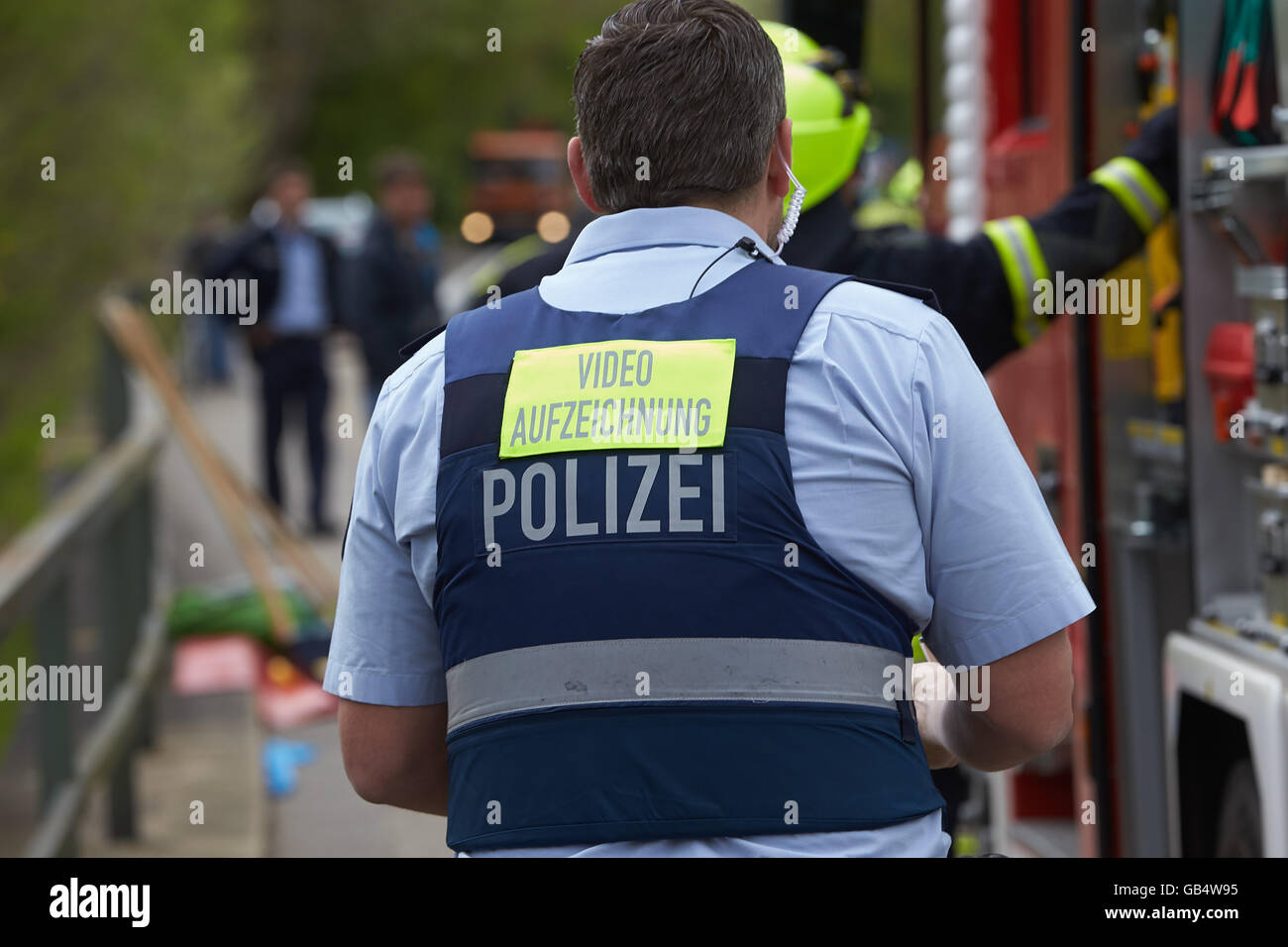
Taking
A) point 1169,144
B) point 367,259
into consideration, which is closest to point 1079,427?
point 1169,144

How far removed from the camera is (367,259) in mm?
10812

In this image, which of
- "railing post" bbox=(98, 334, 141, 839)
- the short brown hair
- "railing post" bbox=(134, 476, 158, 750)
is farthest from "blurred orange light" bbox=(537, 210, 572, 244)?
the short brown hair

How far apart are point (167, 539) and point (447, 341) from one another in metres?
10.3

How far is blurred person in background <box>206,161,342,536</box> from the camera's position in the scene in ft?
37.8

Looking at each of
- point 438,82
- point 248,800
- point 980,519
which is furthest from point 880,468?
point 438,82

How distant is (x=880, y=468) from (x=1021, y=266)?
157 centimetres

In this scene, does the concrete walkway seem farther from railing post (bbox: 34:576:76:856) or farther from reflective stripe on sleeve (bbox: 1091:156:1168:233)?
reflective stripe on sleeve (bbox: 1091:156:1168:233)

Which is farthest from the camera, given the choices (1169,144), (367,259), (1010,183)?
(367,259)

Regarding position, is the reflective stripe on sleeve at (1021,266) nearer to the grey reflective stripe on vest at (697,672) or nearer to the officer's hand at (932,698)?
the officer's hand at (932,698)

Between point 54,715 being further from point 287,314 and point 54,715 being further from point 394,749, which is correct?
point 287,314

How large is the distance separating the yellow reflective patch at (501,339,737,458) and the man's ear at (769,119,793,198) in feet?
0.81

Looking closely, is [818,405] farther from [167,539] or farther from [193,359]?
[193,359]

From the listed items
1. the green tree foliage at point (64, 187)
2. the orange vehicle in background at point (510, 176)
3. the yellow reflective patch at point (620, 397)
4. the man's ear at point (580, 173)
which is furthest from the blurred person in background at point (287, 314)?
the orange vehicle in background at point (510, 176)
